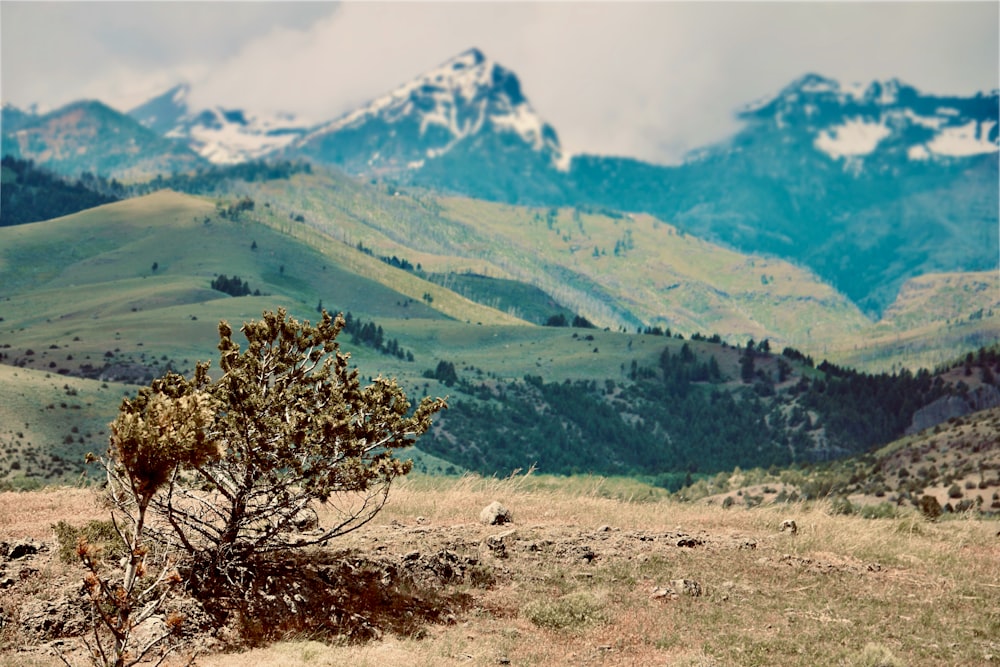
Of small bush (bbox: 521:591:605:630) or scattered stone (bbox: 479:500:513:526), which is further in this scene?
scattered stone (bbox: 479:500:513:526)

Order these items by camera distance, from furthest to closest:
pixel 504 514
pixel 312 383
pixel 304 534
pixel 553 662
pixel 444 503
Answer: pixel 444 503, pixel 504 514, pixel 304 534, pixel 312 383, pixel 553 662

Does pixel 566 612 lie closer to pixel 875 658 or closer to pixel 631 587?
pixel 631 587

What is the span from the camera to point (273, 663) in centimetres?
1557

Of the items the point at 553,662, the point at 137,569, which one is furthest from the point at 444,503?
the point at 137,569

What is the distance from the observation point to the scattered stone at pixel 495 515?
2397 cm

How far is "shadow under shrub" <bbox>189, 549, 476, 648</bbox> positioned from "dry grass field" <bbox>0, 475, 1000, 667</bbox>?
94 mm

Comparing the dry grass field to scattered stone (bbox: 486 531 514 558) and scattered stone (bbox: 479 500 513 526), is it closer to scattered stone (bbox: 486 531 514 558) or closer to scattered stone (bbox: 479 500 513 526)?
scattered stone (bbox: 486 531 514 558)

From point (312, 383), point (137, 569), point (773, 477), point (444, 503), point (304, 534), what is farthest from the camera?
point (773, 477)

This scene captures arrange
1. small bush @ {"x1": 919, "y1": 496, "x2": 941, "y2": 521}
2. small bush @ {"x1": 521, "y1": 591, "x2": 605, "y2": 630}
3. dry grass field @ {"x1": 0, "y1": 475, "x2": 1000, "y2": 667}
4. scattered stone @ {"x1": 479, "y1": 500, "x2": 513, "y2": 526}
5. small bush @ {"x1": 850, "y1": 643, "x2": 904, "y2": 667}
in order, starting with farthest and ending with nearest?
small bush @ {"x1": 919, "y1": 496, "x2": 941, "y2": 521}, scattered stone @ {"x1": 479, "y1": 500, "x2": 513, "y2": 526}, small bush @ {"x1": 521, "y1": 591, "x2": 605, "y2": 630}, dry grass field @ {"x1": 0, "y1": 475, "x2": 1000, "y2": 667}, small bush @ {"x1": 850, "y1": 643, "x2": 904, "y2": 667}

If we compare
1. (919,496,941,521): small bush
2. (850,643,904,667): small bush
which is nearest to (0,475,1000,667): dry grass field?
(850,643,904,667): small bush

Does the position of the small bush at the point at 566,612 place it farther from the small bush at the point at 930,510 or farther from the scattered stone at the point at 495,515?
the small bush at the point at 930,510

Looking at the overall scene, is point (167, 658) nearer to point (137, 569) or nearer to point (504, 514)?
point (137, 569)

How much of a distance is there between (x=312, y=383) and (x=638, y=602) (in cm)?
834

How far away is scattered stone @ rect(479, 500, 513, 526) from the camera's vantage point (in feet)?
78.6
